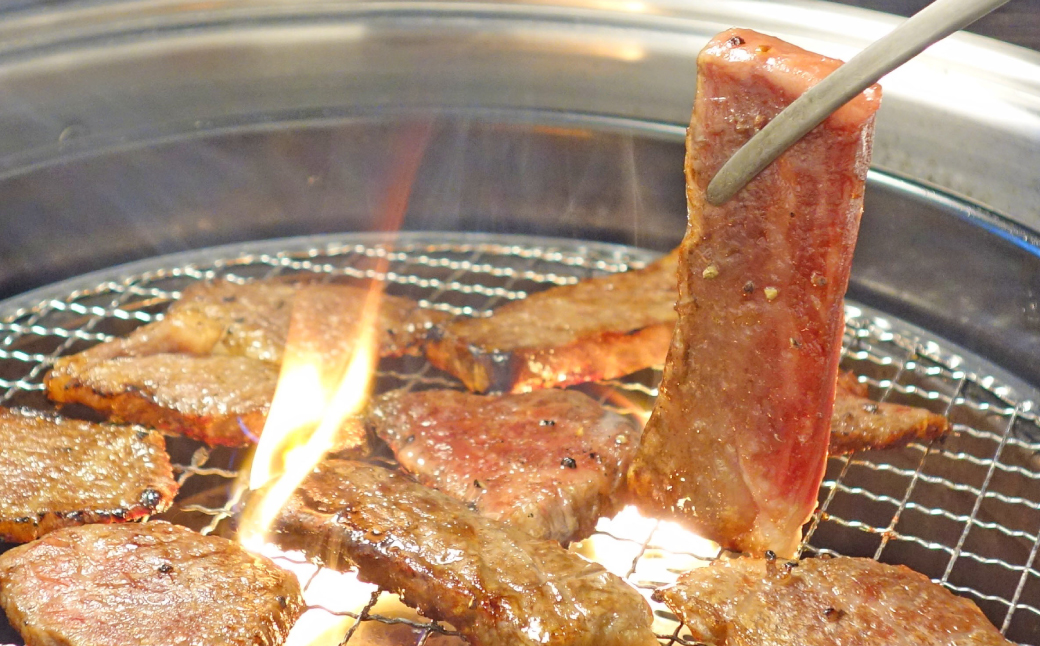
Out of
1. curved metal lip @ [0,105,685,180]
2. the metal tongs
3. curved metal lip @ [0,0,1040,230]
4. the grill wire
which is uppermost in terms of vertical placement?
the metal tongs

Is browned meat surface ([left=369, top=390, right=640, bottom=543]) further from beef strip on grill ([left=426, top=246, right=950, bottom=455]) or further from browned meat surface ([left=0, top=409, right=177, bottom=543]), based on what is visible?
browned meat surface ([left=0, top=409, right=177, bottom=543])

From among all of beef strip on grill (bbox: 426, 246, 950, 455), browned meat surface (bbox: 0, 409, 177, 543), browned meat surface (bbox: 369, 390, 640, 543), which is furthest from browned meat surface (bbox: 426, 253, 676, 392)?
browned meat surface (bbox: 0, 409, 177, 543)

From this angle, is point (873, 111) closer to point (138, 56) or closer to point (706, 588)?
point (706, 588)

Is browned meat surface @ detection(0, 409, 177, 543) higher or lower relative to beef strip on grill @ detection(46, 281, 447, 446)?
lower

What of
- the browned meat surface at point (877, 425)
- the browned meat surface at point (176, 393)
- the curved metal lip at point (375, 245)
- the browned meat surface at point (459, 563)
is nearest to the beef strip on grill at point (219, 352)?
the browned meat surface at point (176, 393)

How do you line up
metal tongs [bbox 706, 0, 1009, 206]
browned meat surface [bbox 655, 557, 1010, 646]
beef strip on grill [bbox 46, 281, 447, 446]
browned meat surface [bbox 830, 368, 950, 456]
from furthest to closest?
beef strip on grill [bbox 46, 281, 447, 446] → browned meat surface [bbox 830, 368, 950, 456] → browned meat surface [bbox 655, 557, 1010, 646] → metal tongs [bbox 706, 0, 1009, 206]

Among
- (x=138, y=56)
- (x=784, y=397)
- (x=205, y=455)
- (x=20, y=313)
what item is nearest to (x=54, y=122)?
(x=138, y=56)

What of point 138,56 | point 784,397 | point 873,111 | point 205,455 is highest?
point 873,111

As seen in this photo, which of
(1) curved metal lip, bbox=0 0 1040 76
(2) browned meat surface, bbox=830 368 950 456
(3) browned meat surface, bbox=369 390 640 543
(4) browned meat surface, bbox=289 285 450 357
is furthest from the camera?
(1) curved metal lip, bbox=0 0 1040 76

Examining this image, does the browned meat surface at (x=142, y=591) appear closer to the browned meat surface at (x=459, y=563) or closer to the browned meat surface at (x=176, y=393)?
the browned meat surface at (x=459, y=563)
